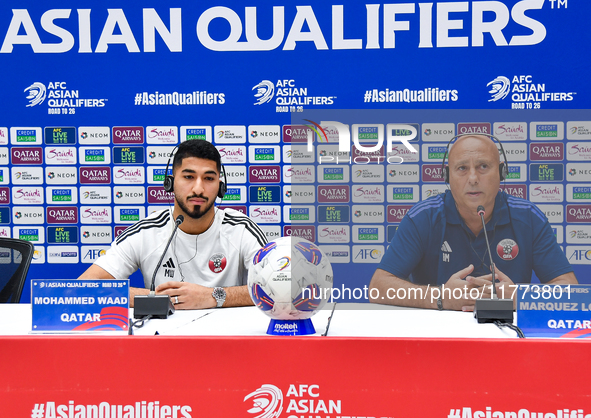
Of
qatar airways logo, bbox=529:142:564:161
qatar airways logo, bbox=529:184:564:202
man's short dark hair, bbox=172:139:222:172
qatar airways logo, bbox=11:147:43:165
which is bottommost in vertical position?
qatar airways logo, bbox=529:184:564:202

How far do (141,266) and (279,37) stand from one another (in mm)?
1531

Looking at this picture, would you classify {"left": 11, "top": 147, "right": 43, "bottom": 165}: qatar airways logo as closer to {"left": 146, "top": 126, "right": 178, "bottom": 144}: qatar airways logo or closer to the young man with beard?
{"left": 146, "top": 126, "right": 178, "bottom": 144}: qatar airways logo

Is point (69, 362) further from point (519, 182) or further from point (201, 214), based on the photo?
point (519, 182)

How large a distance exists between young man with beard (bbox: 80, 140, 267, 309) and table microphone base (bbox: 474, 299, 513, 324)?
98 cm

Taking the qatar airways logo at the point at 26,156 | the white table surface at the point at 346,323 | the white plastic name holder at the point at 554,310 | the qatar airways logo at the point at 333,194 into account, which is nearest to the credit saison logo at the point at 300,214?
the qatar airways logo at the point at 333,194

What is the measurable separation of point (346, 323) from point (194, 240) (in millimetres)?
955

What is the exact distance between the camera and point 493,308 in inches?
46.4

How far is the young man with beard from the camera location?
188cm

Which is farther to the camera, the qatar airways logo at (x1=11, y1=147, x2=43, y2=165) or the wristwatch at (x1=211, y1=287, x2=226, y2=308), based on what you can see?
the qatar airways logo at (x1=11, y1=147, x2=43, y2=165)

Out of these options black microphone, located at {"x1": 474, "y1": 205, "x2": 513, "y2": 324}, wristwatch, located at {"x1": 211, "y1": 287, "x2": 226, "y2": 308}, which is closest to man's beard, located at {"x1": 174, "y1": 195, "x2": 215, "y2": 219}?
wristwatch, located at {"x1": 211, "y1": 287, "x2": 226, "y2": 308}

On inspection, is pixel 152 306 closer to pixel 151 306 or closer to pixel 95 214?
pixel 151 306

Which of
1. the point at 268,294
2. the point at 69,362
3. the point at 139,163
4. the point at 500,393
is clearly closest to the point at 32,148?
the point at 139,163

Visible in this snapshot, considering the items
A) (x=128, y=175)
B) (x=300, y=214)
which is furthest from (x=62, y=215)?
(x=300, y=214)

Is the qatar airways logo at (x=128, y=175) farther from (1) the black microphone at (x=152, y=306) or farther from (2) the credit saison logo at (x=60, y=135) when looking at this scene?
(1) the black microphone at (x=152, y=306)
